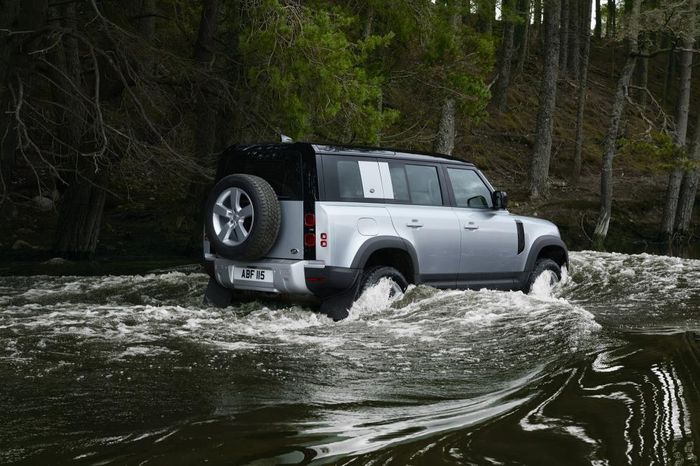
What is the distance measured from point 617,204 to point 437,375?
21770mm

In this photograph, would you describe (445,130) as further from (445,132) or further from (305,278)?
(305,278)

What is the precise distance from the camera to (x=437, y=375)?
6.22m

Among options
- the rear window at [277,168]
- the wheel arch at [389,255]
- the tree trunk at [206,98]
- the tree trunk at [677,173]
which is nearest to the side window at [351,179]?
the rear window at [277,168]

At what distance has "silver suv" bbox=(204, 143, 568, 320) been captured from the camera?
862 centimetres

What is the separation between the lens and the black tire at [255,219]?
28.0 ft

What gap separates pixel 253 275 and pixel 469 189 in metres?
2.87

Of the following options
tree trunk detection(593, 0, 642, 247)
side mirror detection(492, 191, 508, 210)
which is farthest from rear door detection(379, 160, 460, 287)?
tree trunk detection(593, 0, 642, 247)

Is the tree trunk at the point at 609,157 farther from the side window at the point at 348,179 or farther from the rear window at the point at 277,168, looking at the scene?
the rear window at the point at 277,168

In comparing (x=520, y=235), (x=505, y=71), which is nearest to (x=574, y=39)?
(x=505, y=71)

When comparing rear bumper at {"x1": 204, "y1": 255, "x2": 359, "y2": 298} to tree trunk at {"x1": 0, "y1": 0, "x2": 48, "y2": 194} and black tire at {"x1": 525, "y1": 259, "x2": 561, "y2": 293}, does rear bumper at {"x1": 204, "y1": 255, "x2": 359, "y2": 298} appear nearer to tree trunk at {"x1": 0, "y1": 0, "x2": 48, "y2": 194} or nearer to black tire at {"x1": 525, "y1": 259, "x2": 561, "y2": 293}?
black tire at {"x1": 525, "y1": 259, "x2": 561, "y2": 293}

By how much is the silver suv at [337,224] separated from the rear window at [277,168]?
0.01 m

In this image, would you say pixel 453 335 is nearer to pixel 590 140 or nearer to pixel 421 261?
pixel 421 261

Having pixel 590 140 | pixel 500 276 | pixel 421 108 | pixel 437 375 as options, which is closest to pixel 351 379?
pixel 437 375

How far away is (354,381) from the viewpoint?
604 cm
